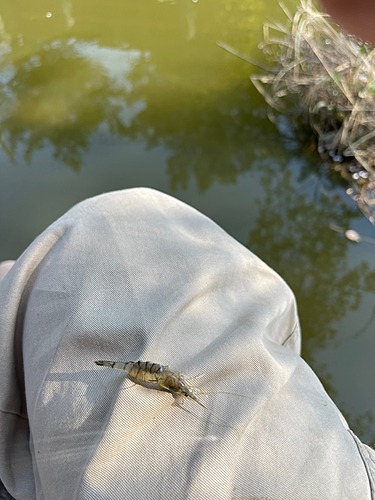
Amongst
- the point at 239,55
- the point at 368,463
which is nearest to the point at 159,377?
the point at 368,463

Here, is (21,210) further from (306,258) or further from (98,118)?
(306,258)

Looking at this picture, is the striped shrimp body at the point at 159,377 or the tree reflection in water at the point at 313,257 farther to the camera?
the tree reflection in water at the point at 313,257

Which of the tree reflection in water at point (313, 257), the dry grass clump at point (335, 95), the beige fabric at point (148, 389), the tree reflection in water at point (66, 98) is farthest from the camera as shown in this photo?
the tree reflection in water at point (66, 98)

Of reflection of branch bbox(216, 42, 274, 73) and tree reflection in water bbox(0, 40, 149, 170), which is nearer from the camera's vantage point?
tree reflection in water bbox(0, 40, 149, 170)

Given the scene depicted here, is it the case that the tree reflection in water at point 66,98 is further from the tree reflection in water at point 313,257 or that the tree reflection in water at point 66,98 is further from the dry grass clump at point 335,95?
the tree reflection in water at point 313,257

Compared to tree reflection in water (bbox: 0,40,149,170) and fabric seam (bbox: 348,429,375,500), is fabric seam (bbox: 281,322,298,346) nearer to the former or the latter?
fabric seam (bbox: 348,429,375,500)

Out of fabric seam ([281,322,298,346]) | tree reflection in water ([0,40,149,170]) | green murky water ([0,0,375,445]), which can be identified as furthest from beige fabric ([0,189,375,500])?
tree reflection in water ([0,40,149,170])

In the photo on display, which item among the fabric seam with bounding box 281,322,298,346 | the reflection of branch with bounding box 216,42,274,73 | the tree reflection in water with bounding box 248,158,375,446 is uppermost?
the reflection of branch with bounding box 216,42,274,73

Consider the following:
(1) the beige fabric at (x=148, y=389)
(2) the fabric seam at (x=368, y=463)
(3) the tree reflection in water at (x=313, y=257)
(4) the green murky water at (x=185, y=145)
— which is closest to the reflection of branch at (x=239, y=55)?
(4) the green murky water at (x=185, y=145)
